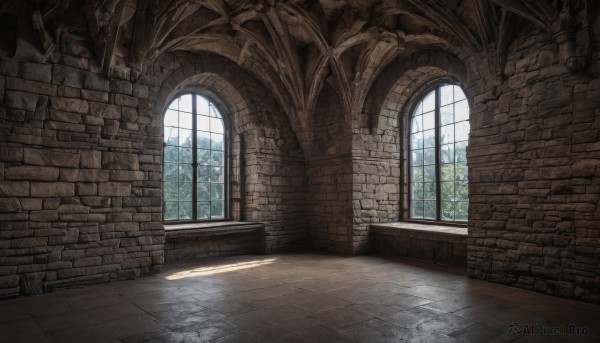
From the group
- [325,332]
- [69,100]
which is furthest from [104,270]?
[325,332]

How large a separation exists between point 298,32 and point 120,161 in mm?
3949

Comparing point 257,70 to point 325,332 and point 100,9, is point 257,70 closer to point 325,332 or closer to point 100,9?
point 100,9

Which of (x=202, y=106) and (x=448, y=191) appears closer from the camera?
(x=448, y=191)

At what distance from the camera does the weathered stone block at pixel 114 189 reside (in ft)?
16.8

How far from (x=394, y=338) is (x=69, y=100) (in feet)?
16.4

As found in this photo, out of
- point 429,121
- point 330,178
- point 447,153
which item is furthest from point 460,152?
point 330,178

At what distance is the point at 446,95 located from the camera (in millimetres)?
6988

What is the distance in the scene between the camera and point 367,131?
24.8 ft

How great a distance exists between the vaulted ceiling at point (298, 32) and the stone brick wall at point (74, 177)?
15.8 inches

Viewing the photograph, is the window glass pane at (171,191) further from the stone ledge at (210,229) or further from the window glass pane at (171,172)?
the stone ledge at (210,229)

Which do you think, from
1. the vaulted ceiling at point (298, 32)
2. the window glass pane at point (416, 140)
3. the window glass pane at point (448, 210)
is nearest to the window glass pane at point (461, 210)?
the window glass pane at point (448, 210)

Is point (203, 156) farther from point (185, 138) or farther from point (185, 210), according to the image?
point (185, 210)

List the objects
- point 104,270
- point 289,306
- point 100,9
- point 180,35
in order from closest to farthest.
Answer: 1. point 289,306
2. point 100,9
3. point 104,270
4. point 180,35

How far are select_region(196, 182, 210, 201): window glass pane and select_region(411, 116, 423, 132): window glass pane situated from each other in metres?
4.55
